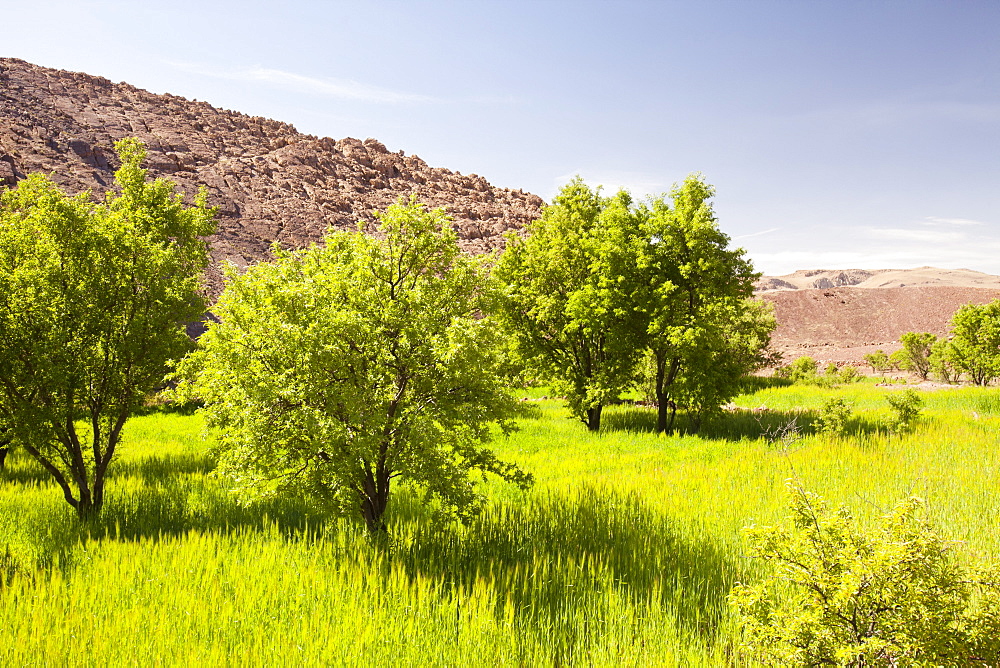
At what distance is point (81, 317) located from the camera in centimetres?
918

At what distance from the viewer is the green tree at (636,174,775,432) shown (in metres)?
17.6

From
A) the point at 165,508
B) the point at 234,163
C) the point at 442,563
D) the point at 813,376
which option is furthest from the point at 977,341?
the point at 234,163

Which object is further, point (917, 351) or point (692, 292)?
point (917, 351)

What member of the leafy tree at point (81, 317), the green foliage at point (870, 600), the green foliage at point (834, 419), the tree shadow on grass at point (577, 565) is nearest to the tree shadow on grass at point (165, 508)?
the leafy tree at point (81, 317)

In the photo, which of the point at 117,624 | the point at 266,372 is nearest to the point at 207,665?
the point at 117,624

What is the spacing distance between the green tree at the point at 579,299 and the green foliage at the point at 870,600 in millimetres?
14220

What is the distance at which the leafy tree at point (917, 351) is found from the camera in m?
42.7

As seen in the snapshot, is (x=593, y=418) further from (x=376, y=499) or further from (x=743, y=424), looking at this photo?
(x=376, y=499)

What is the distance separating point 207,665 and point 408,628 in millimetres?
1945

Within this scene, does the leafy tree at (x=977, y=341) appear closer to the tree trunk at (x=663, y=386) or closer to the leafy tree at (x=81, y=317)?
the tree trunk at (x=663, y=386)

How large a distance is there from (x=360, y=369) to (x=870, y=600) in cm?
620

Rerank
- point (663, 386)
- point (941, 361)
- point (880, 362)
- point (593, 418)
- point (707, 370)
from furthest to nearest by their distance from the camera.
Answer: point (880, 362), point (941, 361), point (593, 418), point (663, 386), point (707, 370)

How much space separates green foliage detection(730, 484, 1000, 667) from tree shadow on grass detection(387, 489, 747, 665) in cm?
187

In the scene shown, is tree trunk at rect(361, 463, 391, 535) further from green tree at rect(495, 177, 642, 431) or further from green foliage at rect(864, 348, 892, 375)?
green foliage at rect(864, 348, 892, 375)
